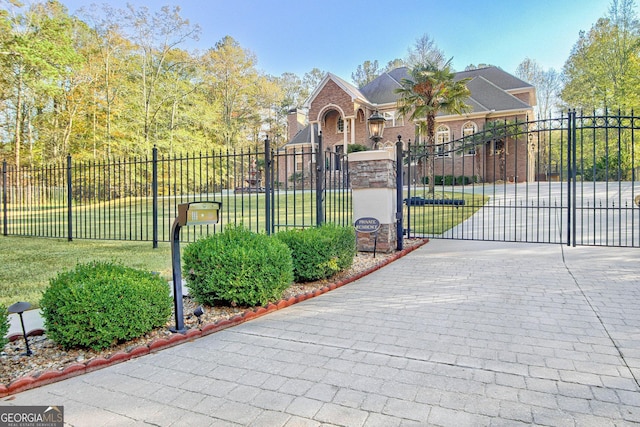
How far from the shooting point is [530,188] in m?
19.2

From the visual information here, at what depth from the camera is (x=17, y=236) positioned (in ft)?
35.2

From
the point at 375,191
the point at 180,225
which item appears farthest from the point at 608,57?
the point at 180,225

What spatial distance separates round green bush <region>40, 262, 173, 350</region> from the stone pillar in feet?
14.9

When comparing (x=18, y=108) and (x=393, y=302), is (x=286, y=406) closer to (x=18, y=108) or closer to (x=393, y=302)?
(x=393, y=302)

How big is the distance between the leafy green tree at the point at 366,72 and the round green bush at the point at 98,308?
52.8 metres

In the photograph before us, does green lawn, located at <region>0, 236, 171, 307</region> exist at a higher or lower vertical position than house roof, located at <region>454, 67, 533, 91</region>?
lower

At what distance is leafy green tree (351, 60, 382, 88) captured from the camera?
173 ft

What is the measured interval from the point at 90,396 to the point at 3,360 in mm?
1186

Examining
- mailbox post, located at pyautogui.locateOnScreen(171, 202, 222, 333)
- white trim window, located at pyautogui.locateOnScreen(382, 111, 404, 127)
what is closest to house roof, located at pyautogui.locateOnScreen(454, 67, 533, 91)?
white trim window, located at pyautogui.locateOnScreen(382, 111, 404, 127)

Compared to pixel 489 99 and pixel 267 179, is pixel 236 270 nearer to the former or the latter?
pixel 267 179

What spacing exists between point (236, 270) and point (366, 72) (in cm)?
5370

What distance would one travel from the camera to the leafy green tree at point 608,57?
79.4 ft

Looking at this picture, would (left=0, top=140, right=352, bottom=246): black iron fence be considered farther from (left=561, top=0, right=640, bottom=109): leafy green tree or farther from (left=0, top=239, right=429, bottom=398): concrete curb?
(left=561, top=0, right=640, bottom=109): leafy green tree
